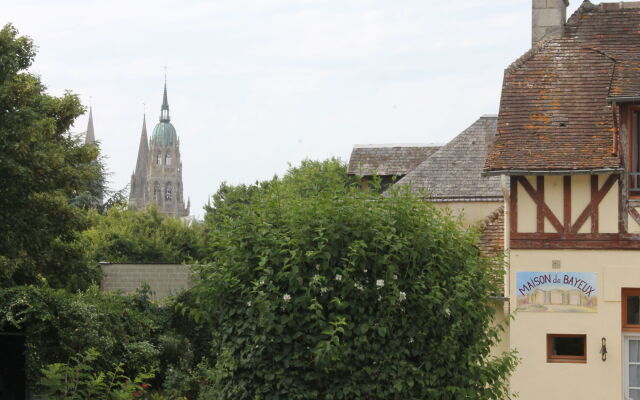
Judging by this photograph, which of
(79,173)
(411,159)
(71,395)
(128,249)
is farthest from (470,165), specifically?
(128,249)

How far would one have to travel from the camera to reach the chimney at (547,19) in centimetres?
1836

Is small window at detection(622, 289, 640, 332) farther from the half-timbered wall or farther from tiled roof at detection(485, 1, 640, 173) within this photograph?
tiled roof at detection(485, 1, 640, 173)

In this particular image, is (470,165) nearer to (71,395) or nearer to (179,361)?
(179,361)

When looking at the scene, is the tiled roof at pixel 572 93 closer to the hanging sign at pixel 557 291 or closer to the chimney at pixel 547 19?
the chimney at pixel 547 19

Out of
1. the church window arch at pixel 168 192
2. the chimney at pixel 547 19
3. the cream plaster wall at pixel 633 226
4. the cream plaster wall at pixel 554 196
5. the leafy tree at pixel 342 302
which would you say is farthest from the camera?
the church window arch at pixel 168 192

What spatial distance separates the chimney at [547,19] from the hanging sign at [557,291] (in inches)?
163

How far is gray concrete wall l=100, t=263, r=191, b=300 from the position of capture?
31256mm

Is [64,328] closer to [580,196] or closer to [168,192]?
[580,196]

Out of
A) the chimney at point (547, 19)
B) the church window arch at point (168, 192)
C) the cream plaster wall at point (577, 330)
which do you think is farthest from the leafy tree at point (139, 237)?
the church window arch at point (168, 192)

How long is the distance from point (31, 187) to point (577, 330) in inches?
545

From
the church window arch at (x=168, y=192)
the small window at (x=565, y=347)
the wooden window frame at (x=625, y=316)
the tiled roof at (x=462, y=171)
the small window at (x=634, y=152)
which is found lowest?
the small window at (x=565, y=347)

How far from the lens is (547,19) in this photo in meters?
18.5

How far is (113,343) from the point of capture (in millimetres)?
19453

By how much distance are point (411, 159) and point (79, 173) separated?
14.4 metres
